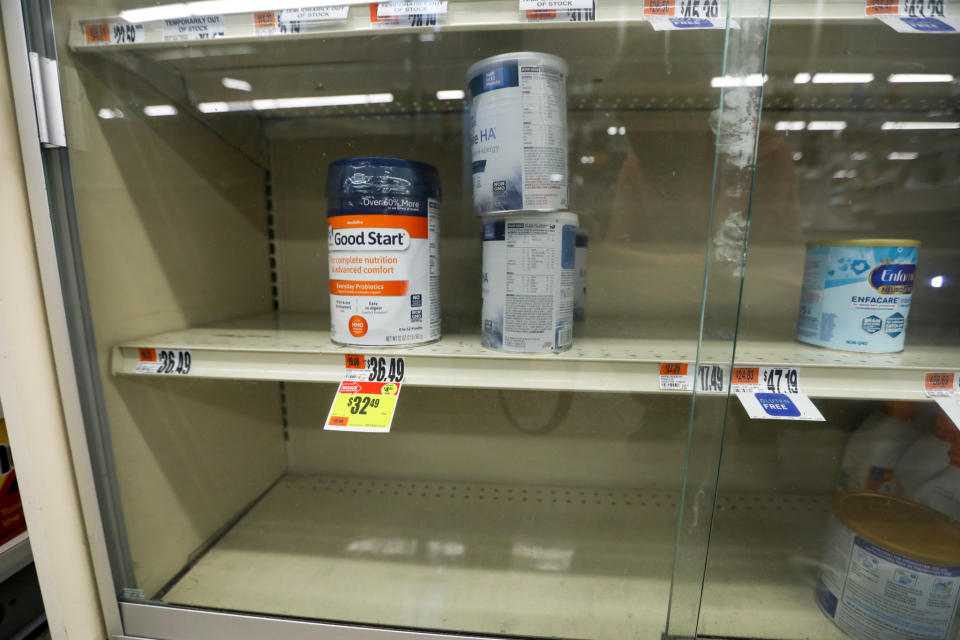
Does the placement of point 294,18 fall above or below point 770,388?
above

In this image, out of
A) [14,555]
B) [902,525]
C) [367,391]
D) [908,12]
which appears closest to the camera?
[908,12]

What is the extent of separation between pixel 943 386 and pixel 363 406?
90 cm

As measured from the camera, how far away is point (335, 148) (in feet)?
3.76

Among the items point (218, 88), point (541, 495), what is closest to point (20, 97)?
point (218, 88)

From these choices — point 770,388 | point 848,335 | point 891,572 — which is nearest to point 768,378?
point 770,388

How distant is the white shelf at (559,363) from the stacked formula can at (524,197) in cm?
5

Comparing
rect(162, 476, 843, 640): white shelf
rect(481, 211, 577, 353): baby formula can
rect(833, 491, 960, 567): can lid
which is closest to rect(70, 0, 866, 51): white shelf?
rect(481, 211, 577, 353): baby formula can

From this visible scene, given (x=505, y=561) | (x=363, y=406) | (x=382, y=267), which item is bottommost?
(x=505, y=561)

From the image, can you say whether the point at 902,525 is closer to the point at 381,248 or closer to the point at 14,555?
the point at 381,248

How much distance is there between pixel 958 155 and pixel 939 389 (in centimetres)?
75

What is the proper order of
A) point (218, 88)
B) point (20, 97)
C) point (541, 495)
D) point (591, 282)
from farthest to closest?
1. point (541, 495)
2. point (591, 282)
3. point (218, 88)
4. point (20, 97)

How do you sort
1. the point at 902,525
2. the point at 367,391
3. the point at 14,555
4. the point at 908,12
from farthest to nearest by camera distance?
the point at 14,555, the point at 902,525, the point at 367,391, the point at 908,12

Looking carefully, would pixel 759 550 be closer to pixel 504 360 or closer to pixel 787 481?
pixel 787 481

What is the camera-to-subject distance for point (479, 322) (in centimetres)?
102
